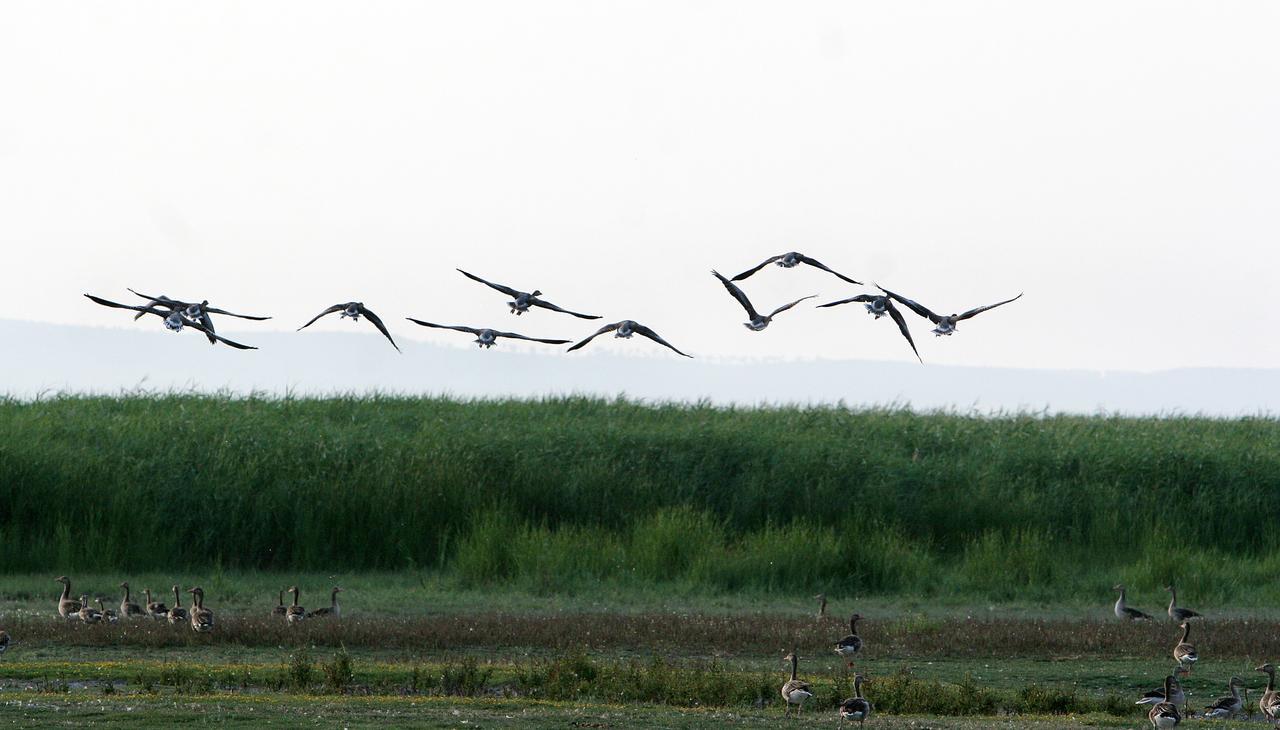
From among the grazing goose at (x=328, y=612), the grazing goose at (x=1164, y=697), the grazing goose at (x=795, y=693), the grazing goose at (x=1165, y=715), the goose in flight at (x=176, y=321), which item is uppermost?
the goose in flight at (x=176, y=321)

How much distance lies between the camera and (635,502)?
35594 millimetres

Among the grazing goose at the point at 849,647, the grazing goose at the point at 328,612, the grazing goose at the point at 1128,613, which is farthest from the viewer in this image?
the grazing goose at the point at 1128,613

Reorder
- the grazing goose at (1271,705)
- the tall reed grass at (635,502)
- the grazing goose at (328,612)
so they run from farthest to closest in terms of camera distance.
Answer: the tall reed grass at (635,502), the grazing goose at (328,612), the grazing goose at (1271,705)

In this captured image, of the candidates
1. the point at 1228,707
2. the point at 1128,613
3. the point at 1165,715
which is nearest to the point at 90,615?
the point at 1165,715

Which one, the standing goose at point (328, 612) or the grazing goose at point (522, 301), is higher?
the grazing goose at point (522, 301)

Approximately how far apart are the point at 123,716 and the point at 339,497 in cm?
1891

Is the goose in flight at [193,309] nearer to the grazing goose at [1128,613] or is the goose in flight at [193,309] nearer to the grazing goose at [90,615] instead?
the grazing goose at [90,615]

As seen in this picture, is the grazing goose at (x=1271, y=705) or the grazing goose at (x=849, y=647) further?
the grazing goose at (x=849, y=647)

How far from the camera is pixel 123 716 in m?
15.6

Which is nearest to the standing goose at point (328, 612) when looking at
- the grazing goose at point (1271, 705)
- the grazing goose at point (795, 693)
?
the grazing goose at point (795, 693)

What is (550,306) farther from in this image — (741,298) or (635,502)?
(635,502)

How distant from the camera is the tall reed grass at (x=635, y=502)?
31.4m

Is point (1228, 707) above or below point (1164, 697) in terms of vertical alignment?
below

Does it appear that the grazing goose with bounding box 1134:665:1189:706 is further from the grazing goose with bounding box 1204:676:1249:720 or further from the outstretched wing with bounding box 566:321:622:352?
the outstretched wing with bounding box 566:321:622:352
